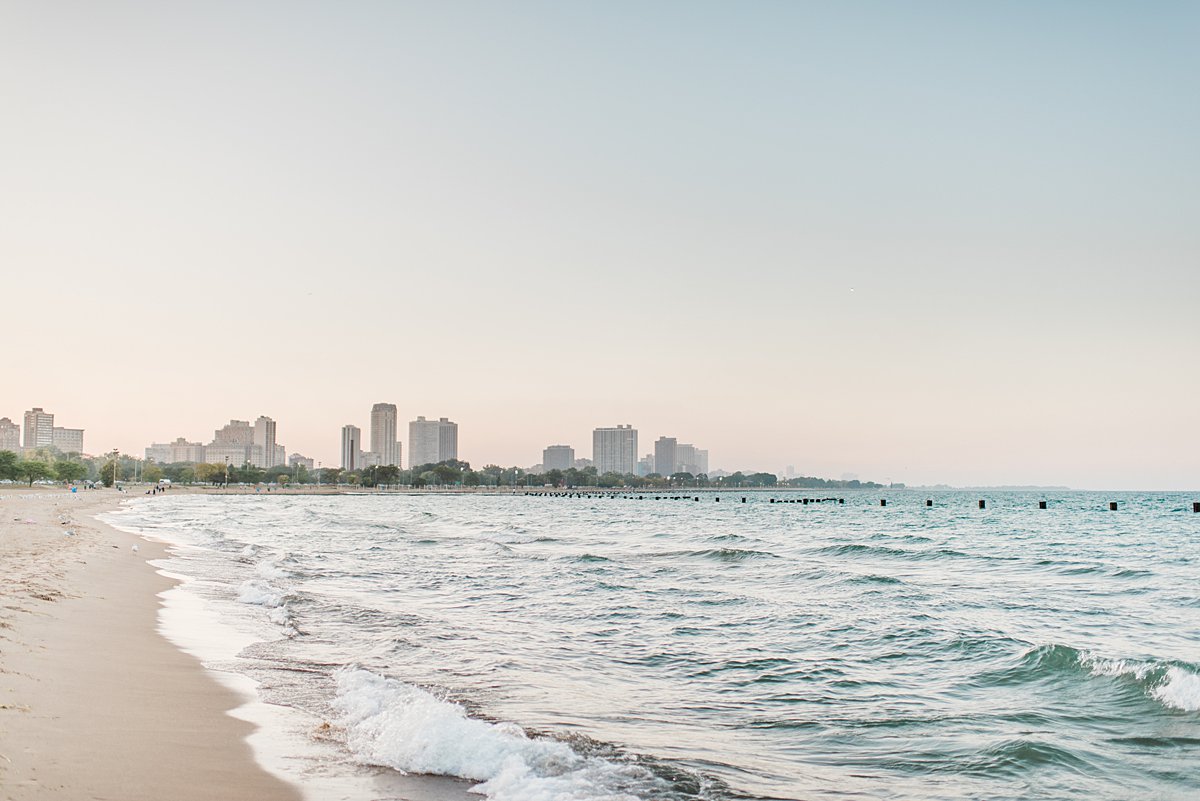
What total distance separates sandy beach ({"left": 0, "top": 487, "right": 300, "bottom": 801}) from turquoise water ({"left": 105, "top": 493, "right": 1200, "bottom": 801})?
107cm

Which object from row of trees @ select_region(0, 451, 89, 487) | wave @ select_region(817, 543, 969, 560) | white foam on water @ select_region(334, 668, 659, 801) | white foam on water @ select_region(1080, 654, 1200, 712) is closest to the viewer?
white foam on water @ select_region(334, 668, 659, 801)

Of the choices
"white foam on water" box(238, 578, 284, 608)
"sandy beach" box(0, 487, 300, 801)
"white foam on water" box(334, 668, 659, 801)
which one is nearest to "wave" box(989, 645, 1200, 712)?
"white foam on water" box(334, 668, 659, 801)

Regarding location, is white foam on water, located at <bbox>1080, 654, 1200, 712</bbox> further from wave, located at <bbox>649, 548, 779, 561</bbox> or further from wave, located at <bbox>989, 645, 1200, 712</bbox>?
wave, located at <bbox>649, 548, 779, 561</bbox>

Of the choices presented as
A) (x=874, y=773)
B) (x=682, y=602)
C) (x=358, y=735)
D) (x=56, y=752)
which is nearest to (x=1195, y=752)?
(x=874, y=773)

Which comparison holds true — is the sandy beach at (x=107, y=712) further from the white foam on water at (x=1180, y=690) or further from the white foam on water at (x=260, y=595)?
the white foam on water at (x=1180, y=690)

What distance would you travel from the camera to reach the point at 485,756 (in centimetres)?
742

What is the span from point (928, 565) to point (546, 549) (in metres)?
14.9

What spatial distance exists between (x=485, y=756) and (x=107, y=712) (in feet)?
12.0

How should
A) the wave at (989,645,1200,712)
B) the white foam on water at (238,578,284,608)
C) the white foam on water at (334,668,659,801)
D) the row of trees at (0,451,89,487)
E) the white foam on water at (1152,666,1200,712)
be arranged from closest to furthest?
1. the white foam on water at (334,668,659,801)
2. the white foam on water at (1152,666,1200,712)
3. the wave at (989,645,1200,712)
4. the white foam on water at (238,578,284,608)
5. the row of trees at (0,451,89,487)

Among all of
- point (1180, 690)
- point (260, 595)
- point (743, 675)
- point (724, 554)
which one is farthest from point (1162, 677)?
point (724, 554)

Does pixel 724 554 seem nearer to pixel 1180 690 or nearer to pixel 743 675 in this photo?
Answer: pixel 743 675

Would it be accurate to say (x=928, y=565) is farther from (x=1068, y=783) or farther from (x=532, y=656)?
(x=1068, y=783)

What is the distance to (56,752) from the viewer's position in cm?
639

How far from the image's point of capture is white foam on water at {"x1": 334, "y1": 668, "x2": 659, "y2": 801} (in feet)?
21.9
